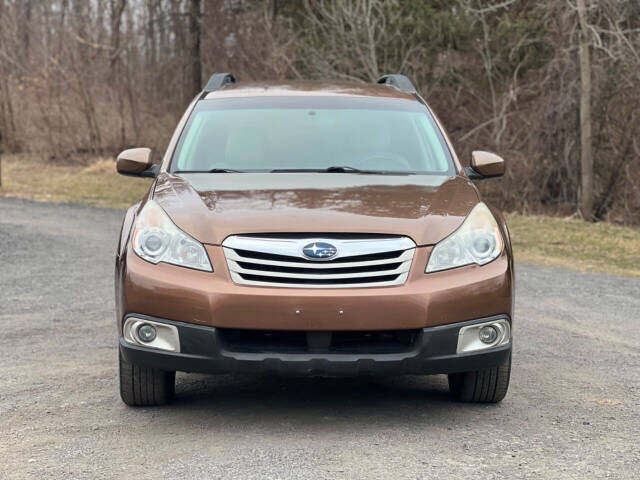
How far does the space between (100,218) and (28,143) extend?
14735 millimetres

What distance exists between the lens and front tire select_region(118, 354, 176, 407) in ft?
17.2

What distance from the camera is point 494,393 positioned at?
5.44 meters

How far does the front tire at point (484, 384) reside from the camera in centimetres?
537

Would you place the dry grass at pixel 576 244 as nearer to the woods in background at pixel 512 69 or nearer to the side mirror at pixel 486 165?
the woods in background at pixel 512 69

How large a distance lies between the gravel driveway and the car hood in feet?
3.11

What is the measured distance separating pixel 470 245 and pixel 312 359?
968 mm

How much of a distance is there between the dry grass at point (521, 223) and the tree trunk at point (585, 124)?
26.6 inches

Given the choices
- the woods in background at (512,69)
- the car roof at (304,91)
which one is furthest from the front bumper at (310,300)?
the woods in background at (512,69)

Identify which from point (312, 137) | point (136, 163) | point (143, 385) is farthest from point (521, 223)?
point (143, 385)

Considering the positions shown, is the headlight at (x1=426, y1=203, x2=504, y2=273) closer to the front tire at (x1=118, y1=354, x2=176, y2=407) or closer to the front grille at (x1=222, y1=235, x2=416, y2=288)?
the front grille at (x1=222, y1=235, x2=416, y2=288)

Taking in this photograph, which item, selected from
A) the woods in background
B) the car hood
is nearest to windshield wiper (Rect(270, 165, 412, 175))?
the car hood

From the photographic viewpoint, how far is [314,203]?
16.9 ft

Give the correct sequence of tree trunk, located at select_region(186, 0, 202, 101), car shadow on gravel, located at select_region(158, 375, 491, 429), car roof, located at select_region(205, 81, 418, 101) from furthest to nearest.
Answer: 1. tree trunk, located at select_region(186, 0, 202, 101)
2. car roof, located at select_region(205, 81, 418, 101)
3. car shadow on gravel, located at select_region(158, 375, 491, 429)

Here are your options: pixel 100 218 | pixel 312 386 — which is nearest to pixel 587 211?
pixel 100 218
